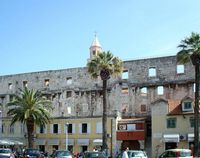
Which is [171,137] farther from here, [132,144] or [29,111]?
[29,111]

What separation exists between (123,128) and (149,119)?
13.2 ft

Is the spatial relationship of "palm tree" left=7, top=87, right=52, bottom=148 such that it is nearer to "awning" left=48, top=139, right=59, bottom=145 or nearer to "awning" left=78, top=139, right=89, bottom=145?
"awning" left=78, top=139, right=89, bottom=145

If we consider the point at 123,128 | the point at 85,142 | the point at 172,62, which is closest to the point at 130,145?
the point at 123,128

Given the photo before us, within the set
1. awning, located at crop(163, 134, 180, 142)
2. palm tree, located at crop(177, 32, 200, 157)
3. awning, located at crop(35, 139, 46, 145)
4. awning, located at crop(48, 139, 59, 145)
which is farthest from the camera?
awning, located at crop(35, 139, 46, 145)

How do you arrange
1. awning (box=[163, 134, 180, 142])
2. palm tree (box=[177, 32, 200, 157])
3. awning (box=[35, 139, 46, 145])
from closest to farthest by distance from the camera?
palm tree (box=[177, 32, 200, 157])
awning (box=[163, 134, 180, 142])
awning (box=[35, 139, 46, 145])

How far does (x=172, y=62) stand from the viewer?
2808 inches

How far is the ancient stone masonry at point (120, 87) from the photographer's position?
7044 centimetres

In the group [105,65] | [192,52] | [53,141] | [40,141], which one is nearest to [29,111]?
[53,141]

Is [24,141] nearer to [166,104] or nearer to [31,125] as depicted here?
[31,125]

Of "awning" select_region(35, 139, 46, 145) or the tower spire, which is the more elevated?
the tower spire

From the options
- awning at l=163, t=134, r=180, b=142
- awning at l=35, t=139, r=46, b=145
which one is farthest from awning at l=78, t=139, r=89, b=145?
awning at l=163, t=134, r=180, b=142

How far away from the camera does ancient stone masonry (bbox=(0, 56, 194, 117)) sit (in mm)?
70438

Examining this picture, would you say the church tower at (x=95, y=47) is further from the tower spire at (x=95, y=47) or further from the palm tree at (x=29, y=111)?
the palm tree at (x=29, y=111)

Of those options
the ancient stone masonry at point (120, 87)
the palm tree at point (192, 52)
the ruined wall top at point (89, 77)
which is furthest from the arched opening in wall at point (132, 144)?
the palm tree at point (192, 52)
